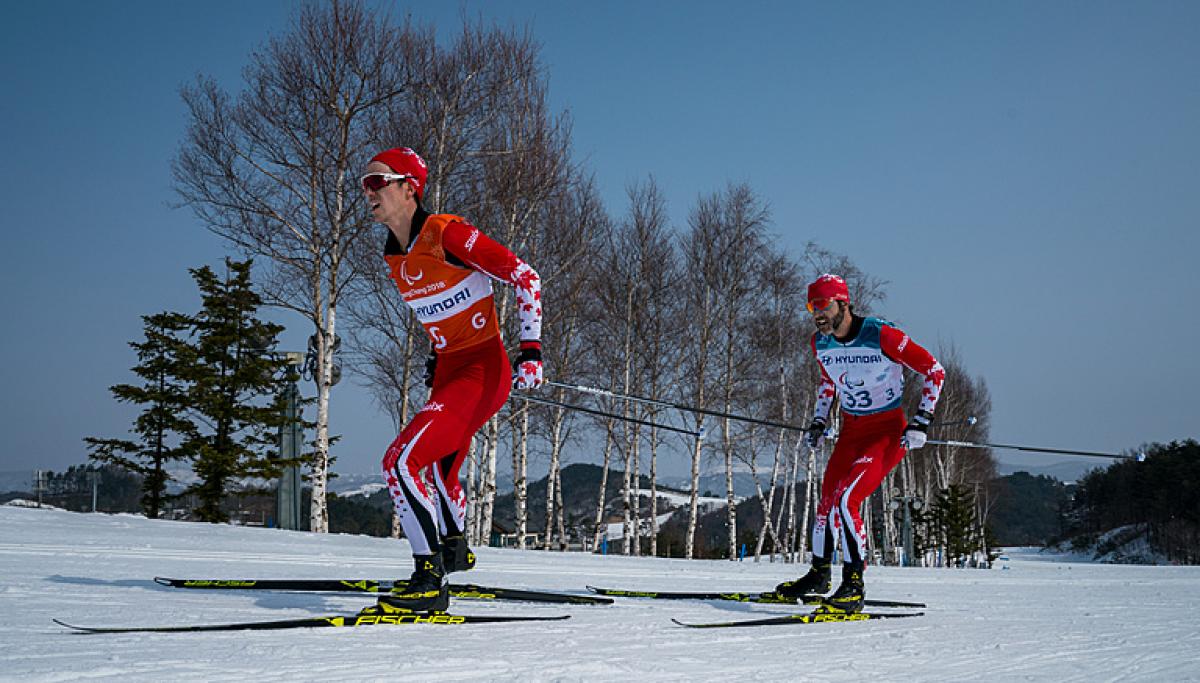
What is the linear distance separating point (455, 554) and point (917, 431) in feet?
10.7

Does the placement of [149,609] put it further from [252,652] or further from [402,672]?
[402,672]

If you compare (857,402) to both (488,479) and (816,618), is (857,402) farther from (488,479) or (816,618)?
(488,479)

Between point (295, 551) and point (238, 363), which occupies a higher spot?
point (238, 363)

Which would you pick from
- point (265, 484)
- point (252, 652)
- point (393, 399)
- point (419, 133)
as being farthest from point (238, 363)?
point (252, 652)

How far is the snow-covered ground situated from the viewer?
276 centimetres

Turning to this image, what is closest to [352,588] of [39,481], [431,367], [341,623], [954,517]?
[431,367]

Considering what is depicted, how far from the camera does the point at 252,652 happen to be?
9.50 feet

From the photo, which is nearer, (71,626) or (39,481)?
(71,626)

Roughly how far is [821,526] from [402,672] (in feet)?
13.3

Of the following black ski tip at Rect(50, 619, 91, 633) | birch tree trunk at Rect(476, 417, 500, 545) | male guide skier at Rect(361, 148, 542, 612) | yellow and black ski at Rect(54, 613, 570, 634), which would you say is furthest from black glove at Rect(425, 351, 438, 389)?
birch tree trunk at Rect(476, 417, 500, 545)

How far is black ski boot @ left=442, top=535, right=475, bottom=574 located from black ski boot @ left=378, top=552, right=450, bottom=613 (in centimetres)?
24

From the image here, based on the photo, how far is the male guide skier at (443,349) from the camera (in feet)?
14.3

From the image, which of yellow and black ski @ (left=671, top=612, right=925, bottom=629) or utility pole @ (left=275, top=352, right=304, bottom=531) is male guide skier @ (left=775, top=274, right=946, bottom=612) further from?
utility pole @ (left=275, top=352, right=304, bottom=531)

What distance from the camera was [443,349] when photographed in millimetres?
4758
